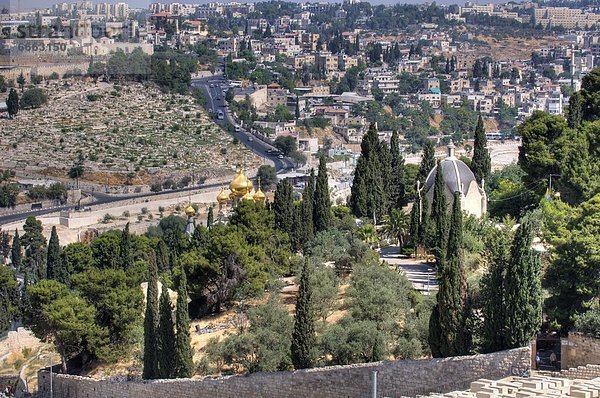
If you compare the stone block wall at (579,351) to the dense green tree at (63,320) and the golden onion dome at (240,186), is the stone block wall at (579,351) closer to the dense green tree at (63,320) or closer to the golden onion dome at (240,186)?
the dense green tree at (63,320)

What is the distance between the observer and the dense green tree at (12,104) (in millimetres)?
96625

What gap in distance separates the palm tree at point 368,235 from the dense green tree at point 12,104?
2527 inches

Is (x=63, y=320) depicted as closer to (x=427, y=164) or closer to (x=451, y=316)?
(x=451, y=316)

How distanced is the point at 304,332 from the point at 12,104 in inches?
2910

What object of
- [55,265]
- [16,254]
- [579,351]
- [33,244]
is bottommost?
[33,244]

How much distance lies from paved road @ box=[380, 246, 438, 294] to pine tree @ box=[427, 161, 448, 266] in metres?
0.50

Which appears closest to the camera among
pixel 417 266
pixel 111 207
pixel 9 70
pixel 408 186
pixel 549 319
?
pixel 549 319

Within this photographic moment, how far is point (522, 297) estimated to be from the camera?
2278 centimetres

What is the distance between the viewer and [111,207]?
7944 centimetres

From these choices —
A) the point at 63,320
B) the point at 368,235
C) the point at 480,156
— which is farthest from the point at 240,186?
the point at 63,320

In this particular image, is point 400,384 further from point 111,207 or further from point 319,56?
point 319,56

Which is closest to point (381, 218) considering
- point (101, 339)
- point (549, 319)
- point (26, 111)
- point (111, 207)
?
point (101, 339)

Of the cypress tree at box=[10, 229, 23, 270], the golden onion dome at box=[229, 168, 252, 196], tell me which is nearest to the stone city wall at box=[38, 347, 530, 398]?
the golden onion dome at box=[229, 168, 252, 196]

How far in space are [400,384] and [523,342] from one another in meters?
2.02
